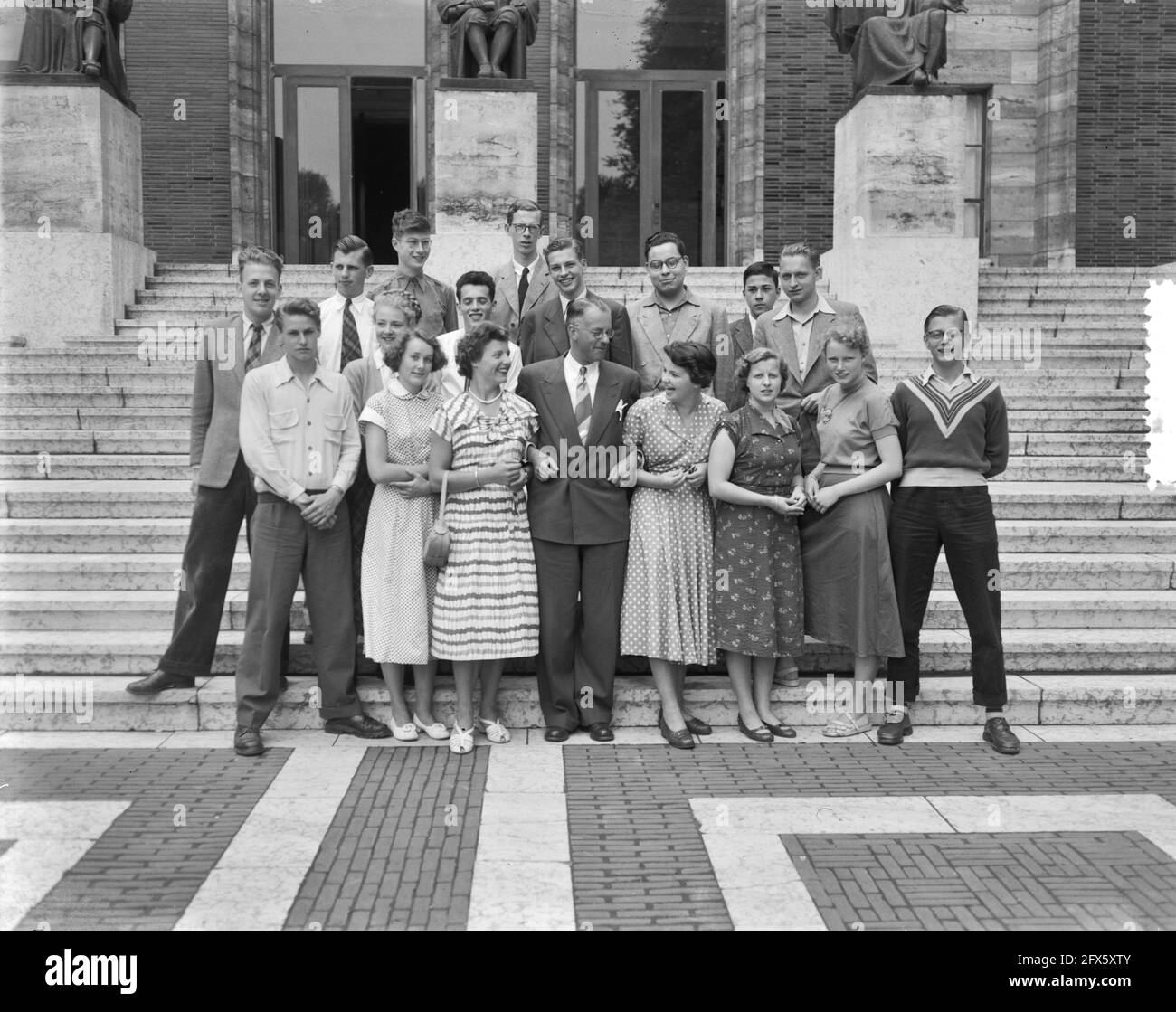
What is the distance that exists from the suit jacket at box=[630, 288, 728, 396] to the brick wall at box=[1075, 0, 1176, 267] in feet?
43.6

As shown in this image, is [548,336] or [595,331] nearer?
[595,331]

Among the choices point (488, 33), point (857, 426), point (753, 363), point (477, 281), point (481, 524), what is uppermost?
point (488, 33)

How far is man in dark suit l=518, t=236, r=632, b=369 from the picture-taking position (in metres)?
6.70

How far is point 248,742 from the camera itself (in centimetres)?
605

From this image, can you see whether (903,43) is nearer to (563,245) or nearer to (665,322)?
(665,322)

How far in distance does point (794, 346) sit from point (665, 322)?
34.6 inches

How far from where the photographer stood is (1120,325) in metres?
12.3

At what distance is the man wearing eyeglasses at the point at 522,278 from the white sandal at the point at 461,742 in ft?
8.31

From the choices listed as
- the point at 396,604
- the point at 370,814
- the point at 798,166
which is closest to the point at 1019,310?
the point at 798,166

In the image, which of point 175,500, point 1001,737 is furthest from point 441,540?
point 175,500

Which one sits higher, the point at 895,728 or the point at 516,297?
the point at 516,297

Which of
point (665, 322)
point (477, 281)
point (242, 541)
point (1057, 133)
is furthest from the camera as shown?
point (1057, 133)

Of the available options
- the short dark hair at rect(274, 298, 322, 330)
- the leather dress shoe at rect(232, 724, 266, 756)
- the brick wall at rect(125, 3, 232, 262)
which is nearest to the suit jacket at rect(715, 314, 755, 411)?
the short dark hair at rect(274, 298, 322, 330)

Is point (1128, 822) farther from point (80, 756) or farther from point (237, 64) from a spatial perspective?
point (237, 64)
